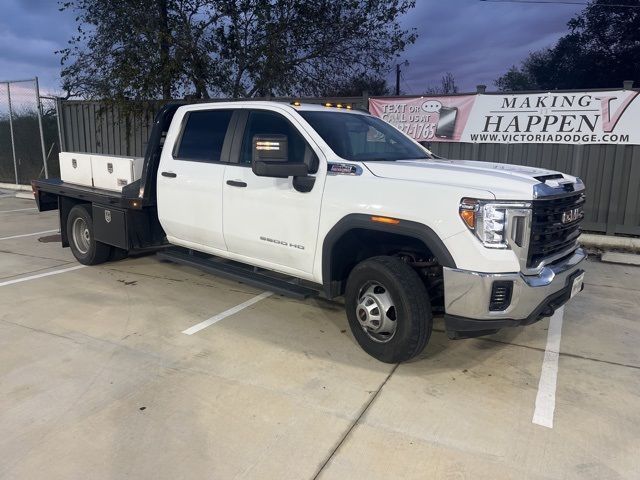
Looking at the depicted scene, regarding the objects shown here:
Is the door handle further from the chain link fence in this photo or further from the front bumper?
the chain link fence

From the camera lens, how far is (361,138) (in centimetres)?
491

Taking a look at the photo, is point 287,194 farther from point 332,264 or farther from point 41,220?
point 41,220

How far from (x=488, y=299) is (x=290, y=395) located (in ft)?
5.03

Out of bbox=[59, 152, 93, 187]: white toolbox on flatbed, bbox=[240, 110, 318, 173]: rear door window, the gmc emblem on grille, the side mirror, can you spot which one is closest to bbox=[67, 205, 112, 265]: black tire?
bbox=[59, 152, 93, 187]: white toolbox on flatbed

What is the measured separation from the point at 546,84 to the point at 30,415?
38970 mm

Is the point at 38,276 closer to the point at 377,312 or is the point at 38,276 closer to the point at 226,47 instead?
the point at 377,312

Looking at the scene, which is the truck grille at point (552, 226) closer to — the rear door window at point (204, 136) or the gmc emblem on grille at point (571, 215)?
the gmc emblem on grille at point (571, 215)

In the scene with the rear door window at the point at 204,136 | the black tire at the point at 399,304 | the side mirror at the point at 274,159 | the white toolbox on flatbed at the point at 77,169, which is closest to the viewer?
the black tire at the point at 399,304

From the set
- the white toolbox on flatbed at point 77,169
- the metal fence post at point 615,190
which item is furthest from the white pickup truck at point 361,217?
the metal fence post at point 615,190

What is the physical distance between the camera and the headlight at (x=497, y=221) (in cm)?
352

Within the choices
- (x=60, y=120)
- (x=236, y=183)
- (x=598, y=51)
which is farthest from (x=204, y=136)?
(x=598, y=51)

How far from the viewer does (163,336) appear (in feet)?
15.7

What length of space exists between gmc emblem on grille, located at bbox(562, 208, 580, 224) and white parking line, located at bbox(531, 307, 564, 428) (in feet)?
3.91

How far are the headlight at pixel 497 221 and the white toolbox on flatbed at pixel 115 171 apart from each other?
4.33 metres
